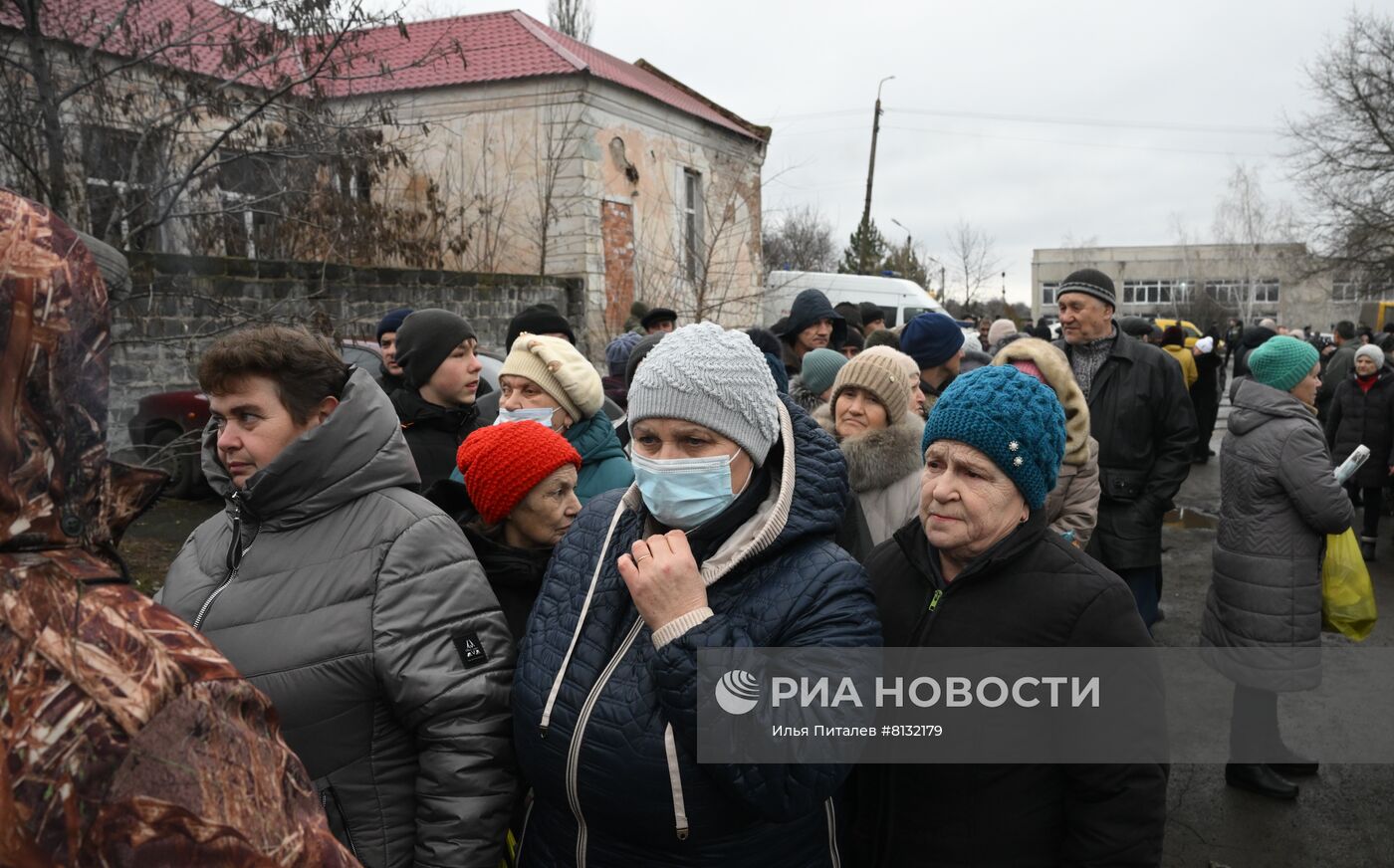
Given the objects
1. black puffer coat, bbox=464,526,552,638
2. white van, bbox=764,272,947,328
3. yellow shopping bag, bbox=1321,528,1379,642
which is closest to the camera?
black puffer coat, bbox=464,526,552,638

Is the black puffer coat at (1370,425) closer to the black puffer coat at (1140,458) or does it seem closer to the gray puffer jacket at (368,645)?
the black puffer coat at (1140,458)

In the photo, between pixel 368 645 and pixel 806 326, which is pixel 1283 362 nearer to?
pixel 806 326

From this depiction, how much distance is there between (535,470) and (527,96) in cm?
1641

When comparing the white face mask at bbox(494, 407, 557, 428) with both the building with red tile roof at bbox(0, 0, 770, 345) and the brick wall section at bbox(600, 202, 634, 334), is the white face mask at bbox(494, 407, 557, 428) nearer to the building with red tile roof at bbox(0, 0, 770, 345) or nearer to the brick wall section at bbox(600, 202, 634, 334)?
the building with red tile roof at bbox(0, 0, 770, 345)

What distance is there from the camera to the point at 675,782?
5.79ft

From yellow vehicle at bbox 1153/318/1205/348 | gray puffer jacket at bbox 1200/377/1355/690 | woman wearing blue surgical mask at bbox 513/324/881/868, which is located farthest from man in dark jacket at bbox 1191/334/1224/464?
woman wearing blue surgical mask at bbox 513/324/881/868

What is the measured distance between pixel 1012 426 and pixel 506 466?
1.32m

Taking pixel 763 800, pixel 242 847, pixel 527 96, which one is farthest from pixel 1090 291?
pixel 527 96

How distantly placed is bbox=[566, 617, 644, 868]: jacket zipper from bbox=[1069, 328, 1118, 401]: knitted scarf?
3.67 meters

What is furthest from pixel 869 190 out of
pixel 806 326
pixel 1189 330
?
pixel 806 326

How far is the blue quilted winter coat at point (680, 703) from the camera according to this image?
1.77 meters

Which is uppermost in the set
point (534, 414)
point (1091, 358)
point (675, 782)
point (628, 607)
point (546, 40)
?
point (546, 40)

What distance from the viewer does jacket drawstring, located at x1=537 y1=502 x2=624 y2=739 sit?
6.22ft

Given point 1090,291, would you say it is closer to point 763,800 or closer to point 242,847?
point 763,800
